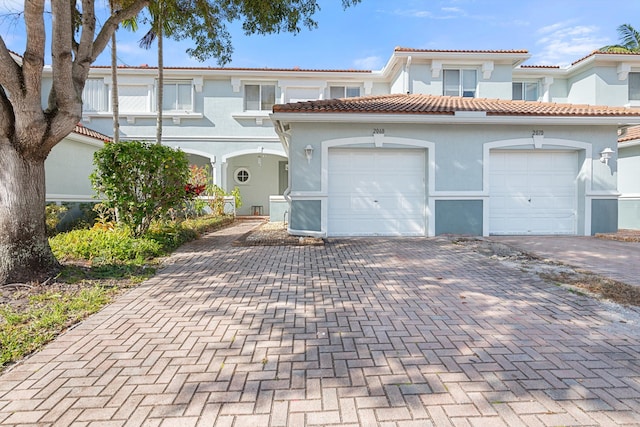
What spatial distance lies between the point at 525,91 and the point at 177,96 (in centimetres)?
1661

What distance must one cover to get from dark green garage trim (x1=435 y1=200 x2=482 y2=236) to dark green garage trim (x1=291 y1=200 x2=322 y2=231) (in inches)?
133

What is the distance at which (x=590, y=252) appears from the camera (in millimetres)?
7512

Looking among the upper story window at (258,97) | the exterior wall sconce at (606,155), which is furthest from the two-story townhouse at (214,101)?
the exterior wall sconce at (606,155)

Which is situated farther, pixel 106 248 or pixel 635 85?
pixel 635 85

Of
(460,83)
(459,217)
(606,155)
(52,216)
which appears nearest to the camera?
(52,216)

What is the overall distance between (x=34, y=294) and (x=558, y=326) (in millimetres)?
6407

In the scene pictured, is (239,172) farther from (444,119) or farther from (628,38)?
(628,38)

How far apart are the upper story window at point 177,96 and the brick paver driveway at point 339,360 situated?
13073 millimetres

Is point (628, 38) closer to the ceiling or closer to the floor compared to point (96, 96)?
closer to the ceiling

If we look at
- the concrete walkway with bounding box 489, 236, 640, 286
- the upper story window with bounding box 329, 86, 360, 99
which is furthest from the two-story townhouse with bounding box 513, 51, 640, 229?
the upper story window with bounding box 329, 86, 360, 99

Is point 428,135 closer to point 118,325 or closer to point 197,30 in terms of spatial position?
point 197,30

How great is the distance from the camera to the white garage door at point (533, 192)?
10.0 meters

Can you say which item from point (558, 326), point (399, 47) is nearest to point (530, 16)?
point (399, 47)

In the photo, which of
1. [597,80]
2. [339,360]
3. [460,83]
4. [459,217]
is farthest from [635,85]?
[339,360]
